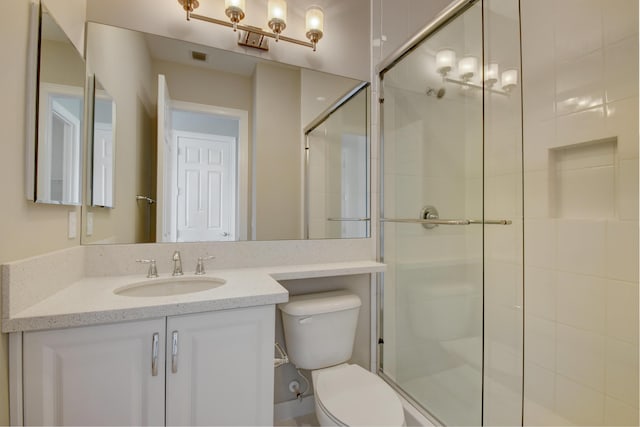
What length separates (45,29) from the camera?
35.1 inches

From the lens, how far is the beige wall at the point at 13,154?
2.39ft

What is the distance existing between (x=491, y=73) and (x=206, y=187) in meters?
1.53

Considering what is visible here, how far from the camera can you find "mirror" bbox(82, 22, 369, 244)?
1.34 meters

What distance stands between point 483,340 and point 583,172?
3.17 feet

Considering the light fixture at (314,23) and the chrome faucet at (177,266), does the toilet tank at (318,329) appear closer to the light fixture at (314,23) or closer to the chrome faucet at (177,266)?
the chrome faucet at (177,266)

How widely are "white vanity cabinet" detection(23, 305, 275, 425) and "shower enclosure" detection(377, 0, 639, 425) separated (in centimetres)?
100

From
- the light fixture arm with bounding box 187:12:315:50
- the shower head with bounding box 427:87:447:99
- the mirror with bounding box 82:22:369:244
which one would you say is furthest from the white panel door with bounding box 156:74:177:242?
the shower head with bounding box 427:87:447:99

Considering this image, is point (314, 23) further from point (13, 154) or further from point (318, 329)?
point (318, 329)

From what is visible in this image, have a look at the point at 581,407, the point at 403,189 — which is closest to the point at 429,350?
the point at 581,407

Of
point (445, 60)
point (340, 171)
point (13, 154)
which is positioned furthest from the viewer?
point (340, 171)

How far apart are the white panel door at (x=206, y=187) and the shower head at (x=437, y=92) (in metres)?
1.12

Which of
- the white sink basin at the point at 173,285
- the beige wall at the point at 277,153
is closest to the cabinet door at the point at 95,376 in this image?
the white sink basin at the point at 173,285

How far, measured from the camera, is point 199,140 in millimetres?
1488

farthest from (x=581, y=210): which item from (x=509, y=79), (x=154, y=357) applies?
(x=154, y=357)
